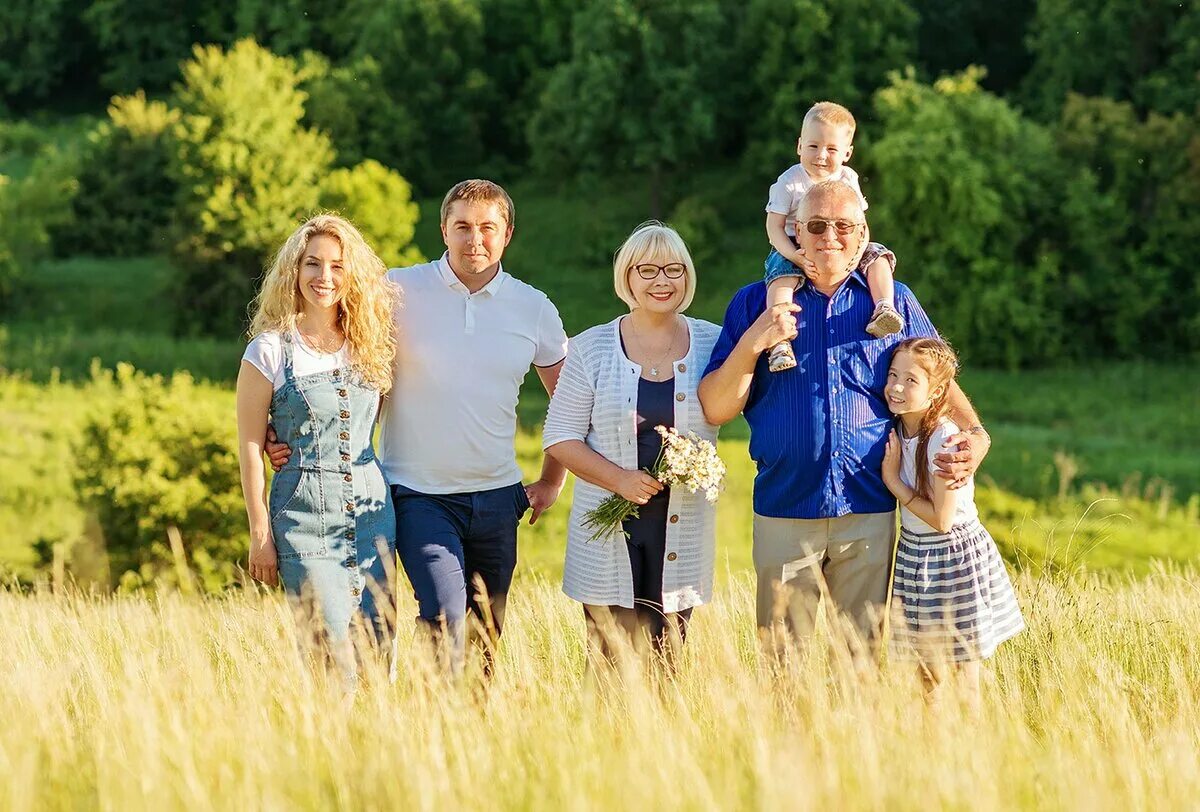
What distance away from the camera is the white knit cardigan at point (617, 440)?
501cm

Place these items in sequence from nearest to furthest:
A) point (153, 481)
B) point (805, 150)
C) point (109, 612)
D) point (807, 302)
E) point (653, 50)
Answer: point (807, 302) < point (805, 150) < point (109, 612) < point (153, 481) < point (653, 50)

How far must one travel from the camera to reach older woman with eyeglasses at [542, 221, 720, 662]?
4957 millimetres

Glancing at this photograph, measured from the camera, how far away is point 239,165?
3903cm

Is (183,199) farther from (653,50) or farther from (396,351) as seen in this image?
(396,351)

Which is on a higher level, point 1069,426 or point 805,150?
point 805,150

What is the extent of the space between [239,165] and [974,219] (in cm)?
2077

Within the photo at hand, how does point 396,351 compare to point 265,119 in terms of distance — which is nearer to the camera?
point 396,351

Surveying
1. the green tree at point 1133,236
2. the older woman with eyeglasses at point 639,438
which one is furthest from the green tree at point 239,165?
the older woman with eyeglasses at point 639,438

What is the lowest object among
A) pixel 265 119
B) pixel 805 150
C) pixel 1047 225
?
pixel 805 150

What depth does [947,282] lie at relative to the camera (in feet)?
131

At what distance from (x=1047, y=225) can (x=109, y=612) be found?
3831cm

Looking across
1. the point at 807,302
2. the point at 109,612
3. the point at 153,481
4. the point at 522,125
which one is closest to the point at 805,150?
the point at 807,302

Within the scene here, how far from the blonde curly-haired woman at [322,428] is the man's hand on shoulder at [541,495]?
30.5 inches

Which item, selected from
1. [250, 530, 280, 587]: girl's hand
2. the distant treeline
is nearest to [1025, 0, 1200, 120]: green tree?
the distant treeline
